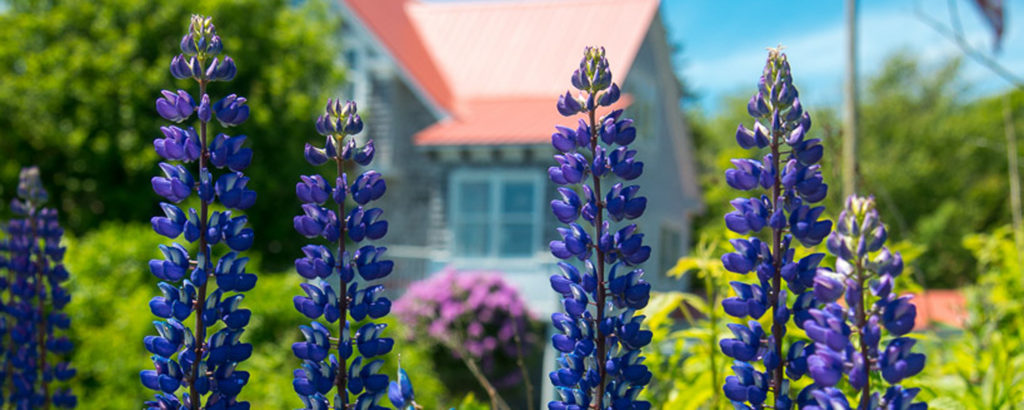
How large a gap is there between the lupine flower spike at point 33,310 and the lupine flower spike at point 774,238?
5.84 ft

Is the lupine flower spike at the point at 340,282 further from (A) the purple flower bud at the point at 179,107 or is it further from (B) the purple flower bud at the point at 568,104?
(B) the purple flower bud at the point at 568,104

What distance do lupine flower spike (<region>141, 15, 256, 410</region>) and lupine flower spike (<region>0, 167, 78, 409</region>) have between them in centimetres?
83

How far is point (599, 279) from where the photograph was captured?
1.55m

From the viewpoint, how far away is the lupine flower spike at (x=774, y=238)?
1.40 m

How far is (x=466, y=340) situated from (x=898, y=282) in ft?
31.9

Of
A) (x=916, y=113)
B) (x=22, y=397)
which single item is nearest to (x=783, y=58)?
(x=22, y=397)

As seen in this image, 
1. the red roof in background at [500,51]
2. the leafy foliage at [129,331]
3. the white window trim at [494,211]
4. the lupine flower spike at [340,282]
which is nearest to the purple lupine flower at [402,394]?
the lupine flower spike at [340,282]

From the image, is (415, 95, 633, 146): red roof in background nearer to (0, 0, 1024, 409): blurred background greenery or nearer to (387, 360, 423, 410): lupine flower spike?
(0, 0, 1024, 409): blurred background greenery

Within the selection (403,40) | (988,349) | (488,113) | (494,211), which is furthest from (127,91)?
(988,349)

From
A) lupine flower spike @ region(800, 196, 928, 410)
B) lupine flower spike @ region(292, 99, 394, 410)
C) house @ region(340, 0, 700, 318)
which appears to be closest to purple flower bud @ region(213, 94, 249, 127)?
lupine flower spike @ region(292, 99, 394, 410)

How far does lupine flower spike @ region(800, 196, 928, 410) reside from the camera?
121 cm

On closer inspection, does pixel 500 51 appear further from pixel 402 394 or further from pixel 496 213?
pixel 402 394

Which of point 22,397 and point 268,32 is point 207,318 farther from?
point 268,32

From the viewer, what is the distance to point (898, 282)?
2740 millimetres
